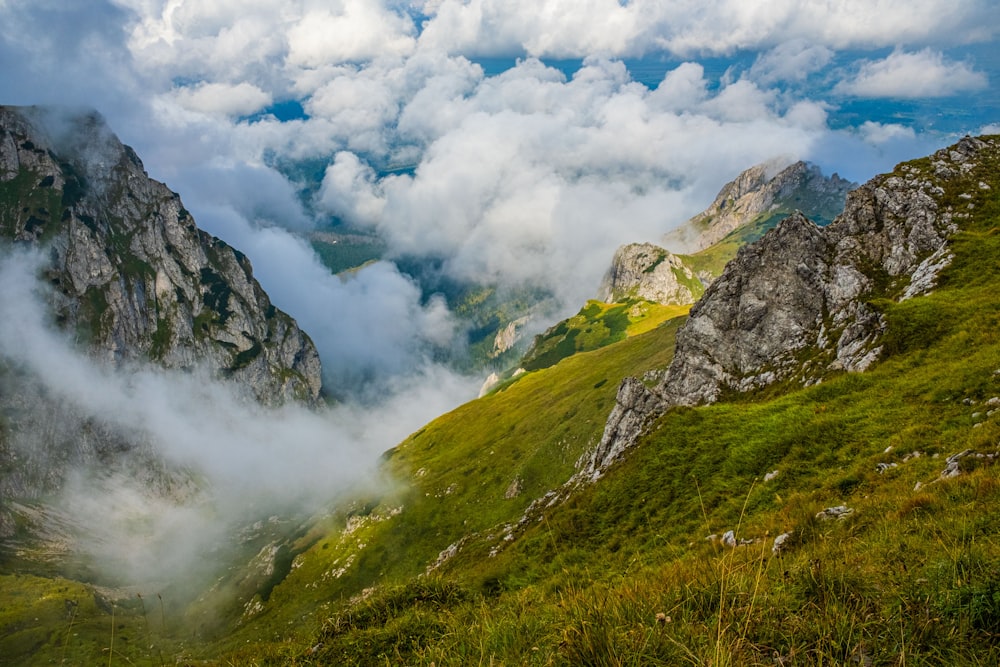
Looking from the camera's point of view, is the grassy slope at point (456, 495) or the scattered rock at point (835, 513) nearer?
the scattered rock at point (835, 513)

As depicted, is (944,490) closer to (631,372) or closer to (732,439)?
(732,439)

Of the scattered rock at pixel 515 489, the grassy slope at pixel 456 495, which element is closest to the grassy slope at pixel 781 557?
the grassy slope at pixel 456 495

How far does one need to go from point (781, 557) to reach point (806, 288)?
2146 inches

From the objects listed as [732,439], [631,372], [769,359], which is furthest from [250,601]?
[732,439]

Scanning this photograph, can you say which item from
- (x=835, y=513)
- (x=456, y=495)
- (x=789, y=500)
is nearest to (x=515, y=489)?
(x=456, y=495)

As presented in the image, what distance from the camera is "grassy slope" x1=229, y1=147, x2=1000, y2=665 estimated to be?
440 centimetres

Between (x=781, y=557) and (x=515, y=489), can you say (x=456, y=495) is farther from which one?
(x=781, y=557)

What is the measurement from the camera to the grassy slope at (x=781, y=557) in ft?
14.4

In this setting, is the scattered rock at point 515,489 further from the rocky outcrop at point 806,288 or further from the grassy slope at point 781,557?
the grassy slope at point 781,557

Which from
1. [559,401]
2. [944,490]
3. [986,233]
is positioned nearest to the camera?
[944,490]

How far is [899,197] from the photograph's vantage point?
173 feet

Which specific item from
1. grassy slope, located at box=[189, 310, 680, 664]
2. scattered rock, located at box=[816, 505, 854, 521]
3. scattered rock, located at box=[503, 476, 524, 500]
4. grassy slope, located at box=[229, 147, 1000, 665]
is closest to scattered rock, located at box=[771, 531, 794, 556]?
grassy slope, located at box=[229, 147, 1000, 665]

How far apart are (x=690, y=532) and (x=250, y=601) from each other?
183 metres

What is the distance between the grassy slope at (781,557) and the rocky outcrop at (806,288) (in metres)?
18.2
